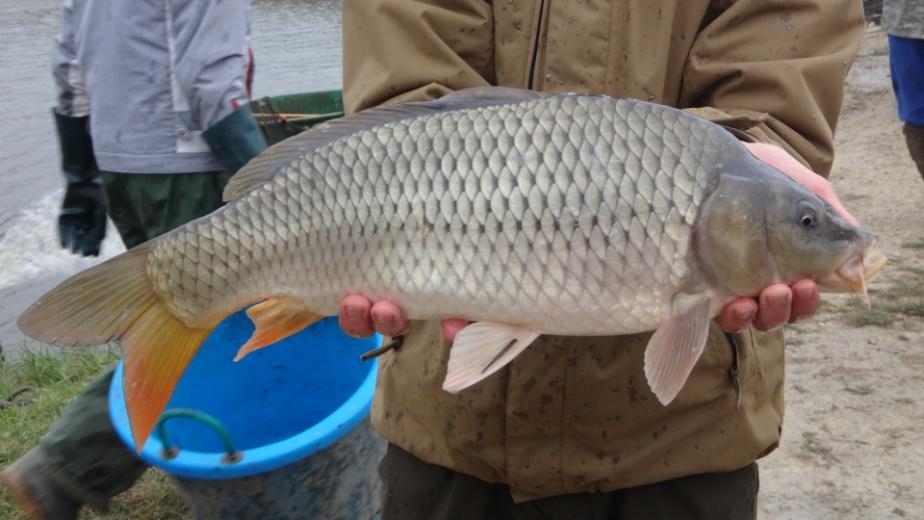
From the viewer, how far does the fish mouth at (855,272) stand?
1.28m

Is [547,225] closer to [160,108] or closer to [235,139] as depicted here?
[235,139]

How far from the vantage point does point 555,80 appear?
151cm

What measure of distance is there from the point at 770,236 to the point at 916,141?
3.23 meters

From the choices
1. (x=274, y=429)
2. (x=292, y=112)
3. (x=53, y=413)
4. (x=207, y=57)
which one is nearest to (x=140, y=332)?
(x=207, y=57)

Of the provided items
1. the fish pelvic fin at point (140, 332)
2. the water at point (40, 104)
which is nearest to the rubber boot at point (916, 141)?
the fish pelvic fin at point (140, 332)

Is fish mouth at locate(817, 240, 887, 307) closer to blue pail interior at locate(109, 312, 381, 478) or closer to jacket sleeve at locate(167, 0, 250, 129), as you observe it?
blue pail interior at locate(109, 312, 381, 478)

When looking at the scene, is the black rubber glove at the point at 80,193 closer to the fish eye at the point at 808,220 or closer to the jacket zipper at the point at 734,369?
the jacket zipper at the point at 734,369

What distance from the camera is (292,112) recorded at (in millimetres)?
4223

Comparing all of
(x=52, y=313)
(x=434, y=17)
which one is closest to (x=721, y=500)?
(x=434, y=17)

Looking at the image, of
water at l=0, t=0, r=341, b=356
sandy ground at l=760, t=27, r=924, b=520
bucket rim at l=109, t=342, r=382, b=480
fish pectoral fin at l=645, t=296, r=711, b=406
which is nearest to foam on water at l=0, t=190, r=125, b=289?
water at l=0, t=0, r=341, b=356

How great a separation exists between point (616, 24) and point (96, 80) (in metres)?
1.72

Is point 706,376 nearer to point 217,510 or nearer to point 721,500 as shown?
point 721,500

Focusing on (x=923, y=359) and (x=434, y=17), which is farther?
(x=923, y=359)

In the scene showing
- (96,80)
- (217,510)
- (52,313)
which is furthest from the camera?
(96,80)
